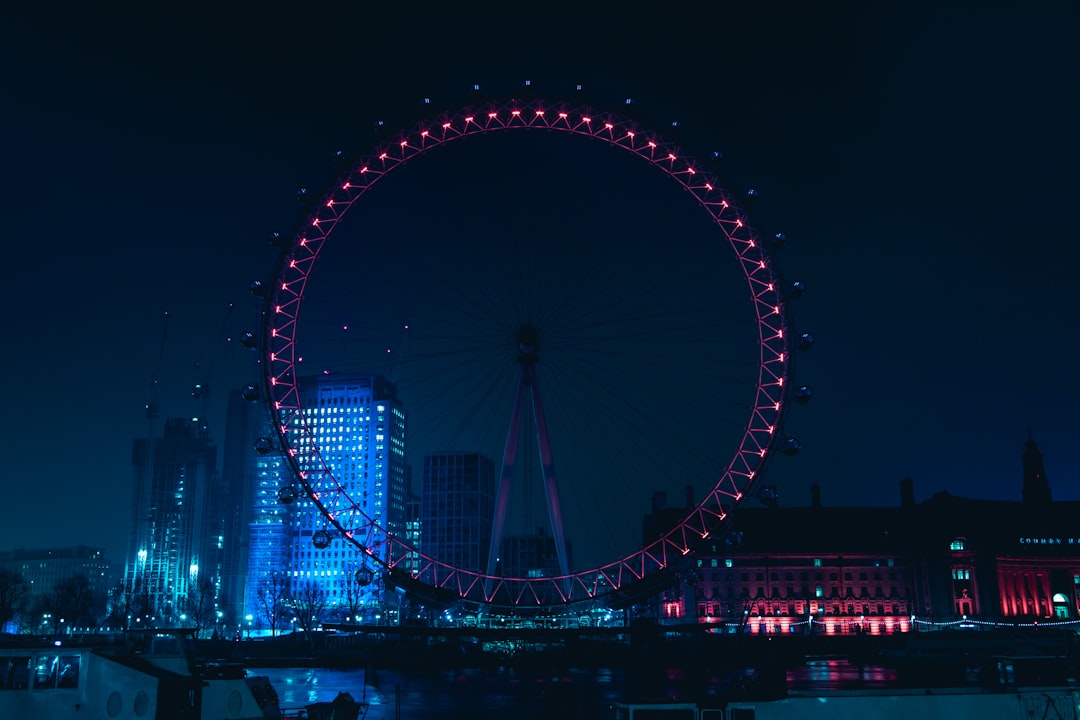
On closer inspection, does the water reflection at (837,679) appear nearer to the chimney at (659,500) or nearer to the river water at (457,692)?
the river water at (457,692)

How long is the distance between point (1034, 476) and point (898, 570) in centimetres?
3341

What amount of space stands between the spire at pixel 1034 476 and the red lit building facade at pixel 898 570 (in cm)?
828

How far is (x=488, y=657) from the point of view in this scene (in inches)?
3605

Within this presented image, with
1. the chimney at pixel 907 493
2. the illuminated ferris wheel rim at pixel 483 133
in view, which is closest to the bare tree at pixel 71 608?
the illuminated ferris wheel rim at pixel 483 133

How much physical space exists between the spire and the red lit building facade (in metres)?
8.28

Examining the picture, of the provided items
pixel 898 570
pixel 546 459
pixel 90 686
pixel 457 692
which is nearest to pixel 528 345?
pixel 546 459

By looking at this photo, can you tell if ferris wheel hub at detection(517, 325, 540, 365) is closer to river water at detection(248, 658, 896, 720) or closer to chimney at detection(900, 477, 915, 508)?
river water at detection(248, 658, 896, 720)

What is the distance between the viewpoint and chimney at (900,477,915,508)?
501ft

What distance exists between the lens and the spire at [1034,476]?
524 ft

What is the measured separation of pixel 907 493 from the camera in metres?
153

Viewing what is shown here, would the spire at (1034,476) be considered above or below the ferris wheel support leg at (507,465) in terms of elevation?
above

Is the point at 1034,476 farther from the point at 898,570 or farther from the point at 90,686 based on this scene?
the point at 90,686

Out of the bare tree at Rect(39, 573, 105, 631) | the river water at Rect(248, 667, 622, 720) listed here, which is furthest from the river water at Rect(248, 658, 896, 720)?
the bare tree at Rect(39, 573, 105, 631)

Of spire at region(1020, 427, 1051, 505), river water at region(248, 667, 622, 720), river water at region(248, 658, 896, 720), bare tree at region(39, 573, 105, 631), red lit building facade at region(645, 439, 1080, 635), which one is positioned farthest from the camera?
spire at region(1020, 427, 1051, 505)
